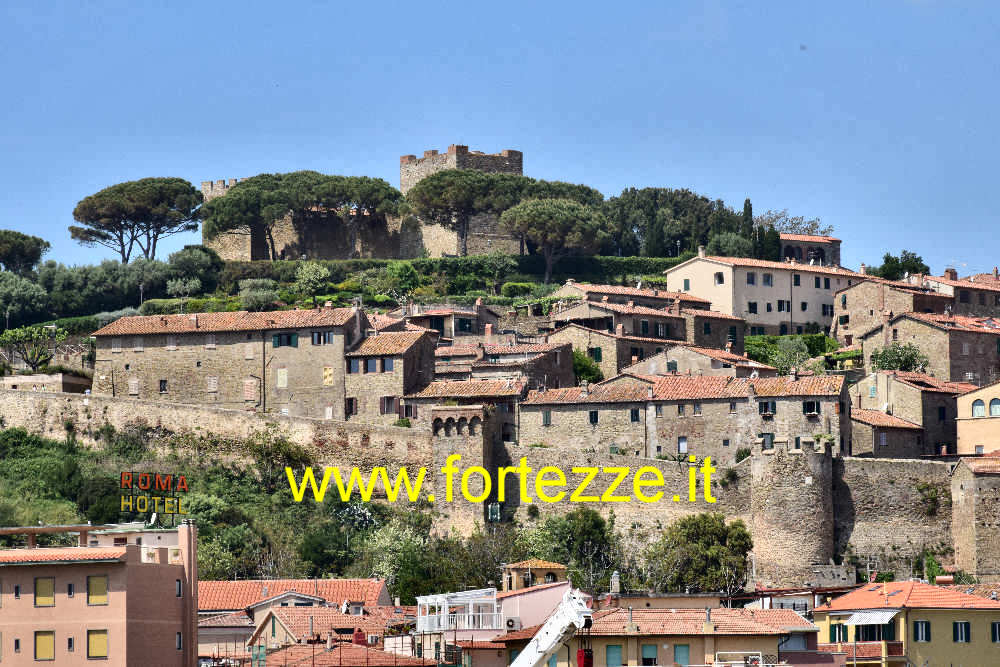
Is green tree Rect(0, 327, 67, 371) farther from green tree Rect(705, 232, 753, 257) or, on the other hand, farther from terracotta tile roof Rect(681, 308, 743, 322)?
green tree Rect(705, 232, 753, 257)

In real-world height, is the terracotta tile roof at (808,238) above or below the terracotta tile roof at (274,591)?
above

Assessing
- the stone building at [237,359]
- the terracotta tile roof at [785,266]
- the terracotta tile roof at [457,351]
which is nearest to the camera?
the stone building at [237,359]

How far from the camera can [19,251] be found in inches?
5002

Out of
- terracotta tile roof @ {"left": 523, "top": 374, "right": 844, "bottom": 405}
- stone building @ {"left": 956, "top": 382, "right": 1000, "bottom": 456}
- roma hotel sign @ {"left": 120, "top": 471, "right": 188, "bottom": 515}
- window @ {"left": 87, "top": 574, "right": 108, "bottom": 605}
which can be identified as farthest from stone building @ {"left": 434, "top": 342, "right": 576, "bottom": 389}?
window @ {"left": 87, "top": 574, "right": 108, "bottom": 605}

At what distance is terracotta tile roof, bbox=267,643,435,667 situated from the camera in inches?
2121

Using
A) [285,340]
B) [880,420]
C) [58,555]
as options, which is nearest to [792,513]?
[880,420]

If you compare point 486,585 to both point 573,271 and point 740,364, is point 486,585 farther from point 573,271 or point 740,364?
point 573,271

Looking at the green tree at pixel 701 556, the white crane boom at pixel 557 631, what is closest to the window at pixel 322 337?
the green tree at pixel 701 556

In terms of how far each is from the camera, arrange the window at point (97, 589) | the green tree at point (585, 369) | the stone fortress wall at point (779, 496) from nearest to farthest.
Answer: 1. the window at point (97, 589)
2. the stone fortress wall at point (779, 496)
3. the green tree at point (585, 369)

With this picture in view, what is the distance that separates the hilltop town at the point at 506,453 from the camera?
60344 millimetres

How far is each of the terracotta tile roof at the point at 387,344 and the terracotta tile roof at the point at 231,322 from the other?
1381mm

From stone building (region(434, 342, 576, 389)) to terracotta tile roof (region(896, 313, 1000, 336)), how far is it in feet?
55.2

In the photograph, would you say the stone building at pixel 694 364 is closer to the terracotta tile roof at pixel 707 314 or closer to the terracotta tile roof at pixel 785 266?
the terracotta tile roof at pixel 707 314

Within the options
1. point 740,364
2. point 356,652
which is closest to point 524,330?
point 740,364
